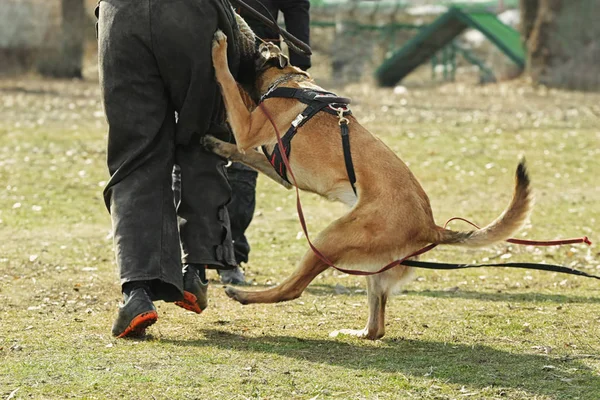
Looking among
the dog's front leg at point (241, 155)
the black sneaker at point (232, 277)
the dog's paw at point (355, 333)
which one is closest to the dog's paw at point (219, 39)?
the dog's front leg at point (241, 155)

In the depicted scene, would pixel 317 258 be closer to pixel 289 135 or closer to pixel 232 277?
pixel 289 135

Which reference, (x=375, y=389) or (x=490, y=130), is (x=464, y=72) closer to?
(x=490, y=130)

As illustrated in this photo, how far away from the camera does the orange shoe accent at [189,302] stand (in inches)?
190

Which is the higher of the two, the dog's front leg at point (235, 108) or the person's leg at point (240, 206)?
the dog's front leg at point (235, 108)

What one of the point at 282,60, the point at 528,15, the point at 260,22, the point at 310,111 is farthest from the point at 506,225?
the point at 528,15

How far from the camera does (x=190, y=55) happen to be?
466 centimetres

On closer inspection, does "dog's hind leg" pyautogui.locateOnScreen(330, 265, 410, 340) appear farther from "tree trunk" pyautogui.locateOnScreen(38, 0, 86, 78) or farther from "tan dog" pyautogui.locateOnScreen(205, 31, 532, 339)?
"tree trunk" pyautogui.locateOnScreen(38, 0, 86, 78)

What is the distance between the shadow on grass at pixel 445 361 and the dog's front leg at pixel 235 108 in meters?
0.96

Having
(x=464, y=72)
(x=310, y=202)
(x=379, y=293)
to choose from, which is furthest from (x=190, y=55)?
(x=464, y=72)

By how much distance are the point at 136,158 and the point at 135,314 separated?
2.38ft

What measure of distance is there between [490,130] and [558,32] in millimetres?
6281

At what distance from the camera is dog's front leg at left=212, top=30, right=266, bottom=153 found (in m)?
4.75

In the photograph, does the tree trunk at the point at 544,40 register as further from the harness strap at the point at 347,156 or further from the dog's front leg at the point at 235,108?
the harness strap at the point at 347,156

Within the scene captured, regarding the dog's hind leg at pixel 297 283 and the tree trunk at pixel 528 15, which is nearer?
the dog's hind leg at pixel 297 283
